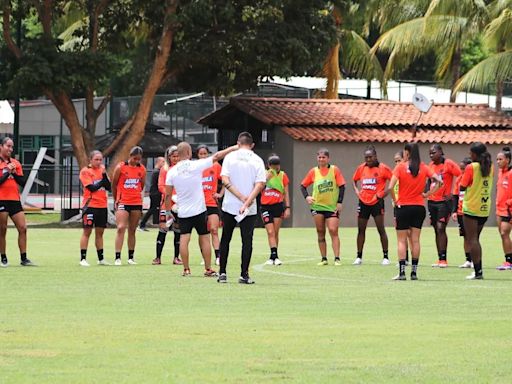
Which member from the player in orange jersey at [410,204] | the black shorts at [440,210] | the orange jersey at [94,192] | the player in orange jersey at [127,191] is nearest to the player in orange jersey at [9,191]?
the orange jersey at [94,192]

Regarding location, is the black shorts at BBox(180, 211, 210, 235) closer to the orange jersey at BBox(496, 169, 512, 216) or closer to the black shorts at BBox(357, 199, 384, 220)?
the orange jersey at BBox(496, 169, 512, 216)

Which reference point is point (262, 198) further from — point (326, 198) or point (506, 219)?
point (506, 219)

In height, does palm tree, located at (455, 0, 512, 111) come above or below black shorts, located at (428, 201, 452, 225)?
above

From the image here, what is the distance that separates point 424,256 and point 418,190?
7.62 meters

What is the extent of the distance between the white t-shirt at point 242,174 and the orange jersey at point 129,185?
5.18 meters

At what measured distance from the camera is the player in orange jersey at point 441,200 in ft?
77.7

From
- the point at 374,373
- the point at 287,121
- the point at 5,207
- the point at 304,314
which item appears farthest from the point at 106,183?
the point at 287,121

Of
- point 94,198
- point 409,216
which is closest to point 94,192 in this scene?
point 94,198

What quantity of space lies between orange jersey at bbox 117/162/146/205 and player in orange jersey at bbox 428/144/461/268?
4849 mm

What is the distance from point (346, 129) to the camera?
4750 centimetres

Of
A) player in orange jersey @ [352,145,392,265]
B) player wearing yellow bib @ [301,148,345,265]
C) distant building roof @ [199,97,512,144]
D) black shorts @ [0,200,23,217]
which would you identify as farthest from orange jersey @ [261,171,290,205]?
distant building roof @ [199,97,512,144]

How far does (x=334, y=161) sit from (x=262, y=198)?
21.8m

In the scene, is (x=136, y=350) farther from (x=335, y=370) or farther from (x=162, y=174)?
(x=162, y=174)

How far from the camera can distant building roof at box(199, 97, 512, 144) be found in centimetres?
4675
